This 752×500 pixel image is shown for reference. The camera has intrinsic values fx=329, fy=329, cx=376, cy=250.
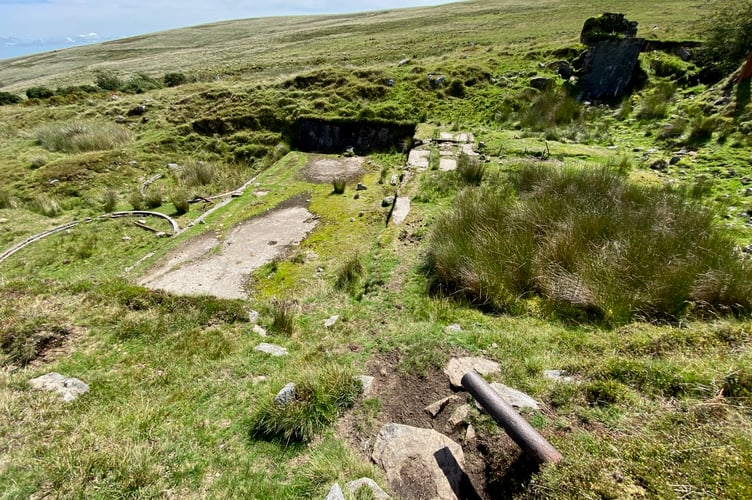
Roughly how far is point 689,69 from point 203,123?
1868cm

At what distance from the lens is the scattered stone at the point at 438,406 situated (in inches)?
112

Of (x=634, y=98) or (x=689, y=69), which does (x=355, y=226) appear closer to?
(x=634, y=98)

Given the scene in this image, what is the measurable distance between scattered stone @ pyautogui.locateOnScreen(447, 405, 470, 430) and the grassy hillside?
8cm

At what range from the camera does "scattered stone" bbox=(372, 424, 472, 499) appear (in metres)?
2.29

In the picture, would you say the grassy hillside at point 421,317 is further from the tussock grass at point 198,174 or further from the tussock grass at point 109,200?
the tussock grass at point 198,174

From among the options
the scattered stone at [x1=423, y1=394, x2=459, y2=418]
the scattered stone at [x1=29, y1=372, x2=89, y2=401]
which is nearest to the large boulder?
the scattered stone at [x1=423, y1=394, x2=459, y2=418]

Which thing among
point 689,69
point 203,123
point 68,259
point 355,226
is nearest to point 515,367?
point 355,226

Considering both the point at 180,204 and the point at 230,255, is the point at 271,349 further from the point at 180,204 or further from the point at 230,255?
the point at 180,204

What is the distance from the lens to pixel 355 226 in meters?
7.54

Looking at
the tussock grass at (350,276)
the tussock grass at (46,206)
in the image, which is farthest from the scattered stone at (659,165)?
the tussock grass at (46,206)

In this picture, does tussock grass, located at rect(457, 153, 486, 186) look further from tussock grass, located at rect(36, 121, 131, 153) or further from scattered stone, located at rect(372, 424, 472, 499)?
tussock grass, located at rect(36, 121, 131, 153)

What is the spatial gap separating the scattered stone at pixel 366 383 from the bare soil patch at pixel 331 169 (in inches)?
313

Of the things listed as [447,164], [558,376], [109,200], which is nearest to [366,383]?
[558,376]

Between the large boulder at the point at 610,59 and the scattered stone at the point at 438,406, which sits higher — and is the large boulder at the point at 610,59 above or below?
above
